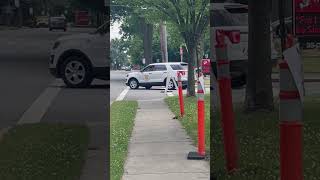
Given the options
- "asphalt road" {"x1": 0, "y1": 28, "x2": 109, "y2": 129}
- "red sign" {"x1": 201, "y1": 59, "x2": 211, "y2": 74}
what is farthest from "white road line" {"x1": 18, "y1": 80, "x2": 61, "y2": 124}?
"red sign" {"x1": 201, "y1": 59, "x2": 211, "y2": 74}

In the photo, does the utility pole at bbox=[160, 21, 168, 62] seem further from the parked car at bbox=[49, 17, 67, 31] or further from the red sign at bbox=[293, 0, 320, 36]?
the red sign at bbox=[293, 0, 320, 36]

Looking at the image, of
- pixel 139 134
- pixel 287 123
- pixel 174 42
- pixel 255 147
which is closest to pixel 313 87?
pixel 255 147

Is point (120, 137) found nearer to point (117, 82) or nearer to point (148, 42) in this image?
point (117, 82)

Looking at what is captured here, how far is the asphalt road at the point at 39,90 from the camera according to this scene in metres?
4.08

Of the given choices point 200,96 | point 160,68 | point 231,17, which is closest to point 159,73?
point 160,68

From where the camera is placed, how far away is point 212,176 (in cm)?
426

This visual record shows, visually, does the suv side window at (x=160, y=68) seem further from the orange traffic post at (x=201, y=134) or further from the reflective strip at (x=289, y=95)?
the reflective strip at (x=289, y=95)

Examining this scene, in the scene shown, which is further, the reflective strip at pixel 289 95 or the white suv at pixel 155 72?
the white suv at pixel 155 72

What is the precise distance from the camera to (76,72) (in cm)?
414

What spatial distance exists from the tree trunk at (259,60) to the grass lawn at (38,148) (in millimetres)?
1253

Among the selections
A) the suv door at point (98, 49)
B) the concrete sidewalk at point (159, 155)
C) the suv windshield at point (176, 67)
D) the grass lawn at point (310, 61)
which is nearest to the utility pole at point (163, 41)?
the suv windshield at point (176, 67)

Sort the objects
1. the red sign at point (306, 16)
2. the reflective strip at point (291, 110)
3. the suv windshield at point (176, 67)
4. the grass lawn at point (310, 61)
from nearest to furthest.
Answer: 1. the reflective strip at point (291, 110)
2. the red sign at point (306, 16)
3. the grass lawn at point (310, 61)
4. the suv windshield at point (176, 67)

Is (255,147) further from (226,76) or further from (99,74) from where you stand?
(99,74)

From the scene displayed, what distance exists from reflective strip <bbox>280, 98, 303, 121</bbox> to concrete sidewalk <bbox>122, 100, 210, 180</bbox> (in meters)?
2.25
